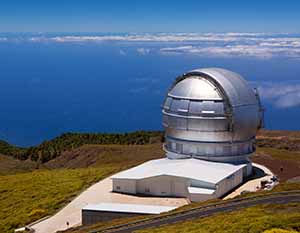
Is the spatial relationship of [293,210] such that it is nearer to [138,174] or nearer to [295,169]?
[138,174]

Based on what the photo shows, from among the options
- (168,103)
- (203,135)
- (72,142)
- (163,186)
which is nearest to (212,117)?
(203,135)

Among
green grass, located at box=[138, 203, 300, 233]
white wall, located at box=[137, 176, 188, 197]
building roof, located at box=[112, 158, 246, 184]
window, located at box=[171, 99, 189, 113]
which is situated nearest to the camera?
green grass, located at box=[138, 203, 300, 233]

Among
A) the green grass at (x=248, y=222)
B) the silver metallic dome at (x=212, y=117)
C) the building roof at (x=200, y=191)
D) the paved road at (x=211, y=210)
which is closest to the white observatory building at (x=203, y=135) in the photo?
the silver metallic dome at (x=212, y=117)

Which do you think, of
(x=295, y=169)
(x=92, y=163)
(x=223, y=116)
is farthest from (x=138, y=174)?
(x=92, y=163)

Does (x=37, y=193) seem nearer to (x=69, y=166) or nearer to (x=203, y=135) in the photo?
(x=203, y=135)

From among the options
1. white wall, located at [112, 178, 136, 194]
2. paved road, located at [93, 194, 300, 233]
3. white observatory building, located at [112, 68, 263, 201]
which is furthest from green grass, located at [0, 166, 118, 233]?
paved road, located at [93, 194, 300, 233]

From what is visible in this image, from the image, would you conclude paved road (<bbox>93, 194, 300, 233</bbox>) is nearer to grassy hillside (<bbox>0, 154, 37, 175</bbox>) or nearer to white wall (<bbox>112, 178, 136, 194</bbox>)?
white wall (<bbox>112, 178, 136, 194</bbox>)
